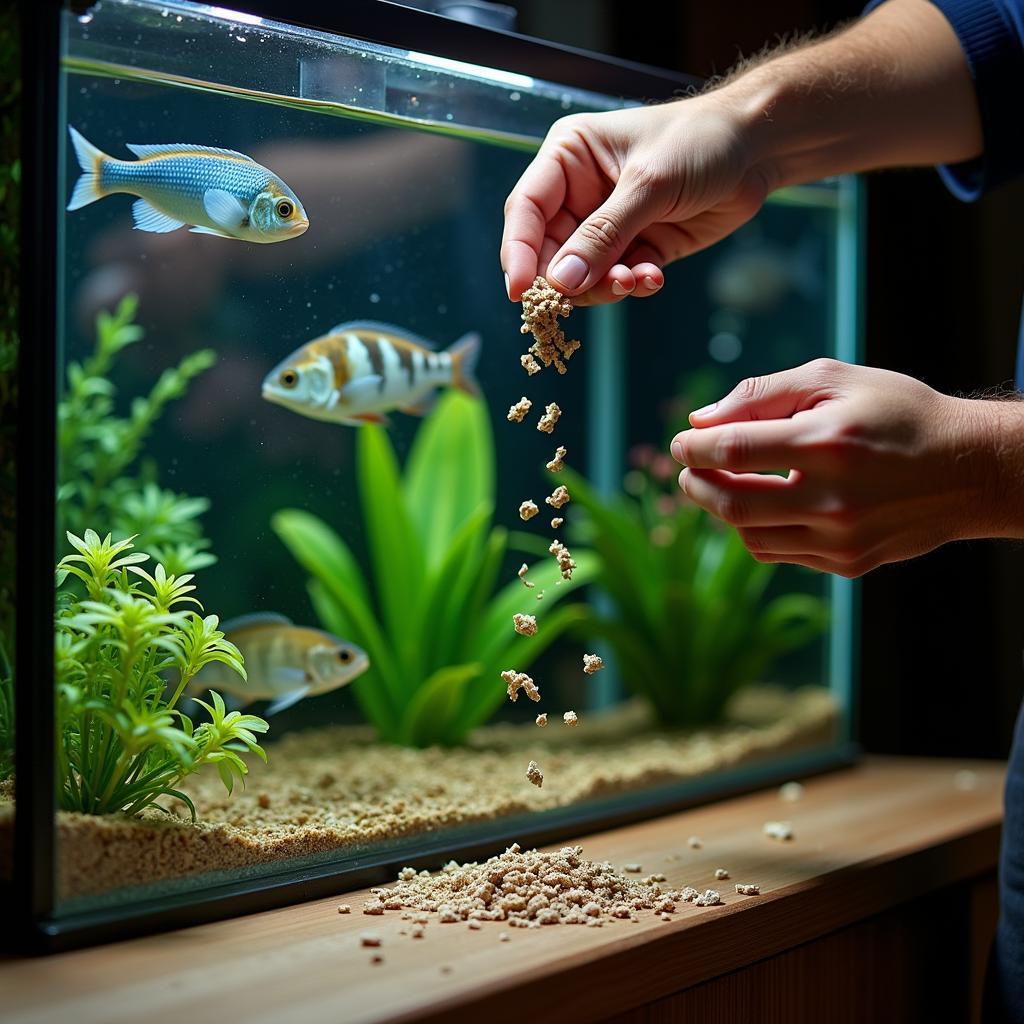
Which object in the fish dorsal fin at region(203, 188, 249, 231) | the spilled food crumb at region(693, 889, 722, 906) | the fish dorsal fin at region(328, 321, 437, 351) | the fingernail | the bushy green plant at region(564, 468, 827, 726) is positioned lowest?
the spilled food crumb at region(693, 889, 722, 906)

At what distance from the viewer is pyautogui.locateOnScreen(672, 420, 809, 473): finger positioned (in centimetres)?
83

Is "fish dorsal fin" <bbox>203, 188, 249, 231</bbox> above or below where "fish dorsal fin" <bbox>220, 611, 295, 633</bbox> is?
above

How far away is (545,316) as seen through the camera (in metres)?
0.97

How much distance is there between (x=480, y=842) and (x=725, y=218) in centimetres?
71

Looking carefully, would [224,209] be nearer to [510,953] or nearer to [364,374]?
[364,374]

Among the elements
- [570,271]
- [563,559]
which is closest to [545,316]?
[570,271]

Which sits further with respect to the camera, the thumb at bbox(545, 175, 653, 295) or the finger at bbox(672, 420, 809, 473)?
the thumb at bbox(545, 175, 653, 295)

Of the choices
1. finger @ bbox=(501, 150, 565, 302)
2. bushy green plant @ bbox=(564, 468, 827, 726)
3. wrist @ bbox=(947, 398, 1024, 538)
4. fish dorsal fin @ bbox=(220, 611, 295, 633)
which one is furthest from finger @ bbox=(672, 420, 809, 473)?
bushy green plant @ bbox=(564, 468, 827, 726)

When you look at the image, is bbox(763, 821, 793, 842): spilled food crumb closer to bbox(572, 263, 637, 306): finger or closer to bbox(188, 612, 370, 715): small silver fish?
bbox(188, 612, 370, 715): small silver fish

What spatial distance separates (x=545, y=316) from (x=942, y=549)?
3.67 feet

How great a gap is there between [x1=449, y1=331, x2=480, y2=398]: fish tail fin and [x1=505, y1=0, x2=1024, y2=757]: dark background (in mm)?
723

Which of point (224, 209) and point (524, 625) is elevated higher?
point (224, 209)

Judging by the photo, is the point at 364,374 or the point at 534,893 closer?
the point at 534,893

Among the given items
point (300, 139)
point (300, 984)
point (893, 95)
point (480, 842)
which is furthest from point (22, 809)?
point (893, 95)
